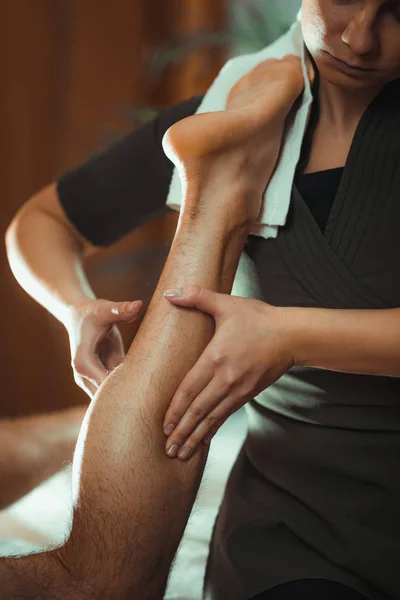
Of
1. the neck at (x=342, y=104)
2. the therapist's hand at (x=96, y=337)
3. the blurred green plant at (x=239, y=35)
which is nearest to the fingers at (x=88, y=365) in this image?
the therapist's hand at (x=96, y=337)

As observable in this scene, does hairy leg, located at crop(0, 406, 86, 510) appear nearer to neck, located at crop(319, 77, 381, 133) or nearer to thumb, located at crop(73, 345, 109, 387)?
thumb, located at crop(73, 345, 109, 387)

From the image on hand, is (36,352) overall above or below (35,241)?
below

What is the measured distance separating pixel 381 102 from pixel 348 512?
517 mm

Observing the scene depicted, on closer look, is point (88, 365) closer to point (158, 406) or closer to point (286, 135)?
point (158, 406)

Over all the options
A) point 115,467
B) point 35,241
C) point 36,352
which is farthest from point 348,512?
point 36,352

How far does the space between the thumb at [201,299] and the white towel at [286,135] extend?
153 millimetres

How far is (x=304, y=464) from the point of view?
914mm

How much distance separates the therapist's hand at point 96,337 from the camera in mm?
857

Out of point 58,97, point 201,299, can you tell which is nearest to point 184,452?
point 201,299

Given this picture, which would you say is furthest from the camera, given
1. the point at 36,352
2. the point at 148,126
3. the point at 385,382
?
the point at 36,352

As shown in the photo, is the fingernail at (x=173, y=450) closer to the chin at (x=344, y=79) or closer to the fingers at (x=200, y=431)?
the fingers at (x=200, y=431)

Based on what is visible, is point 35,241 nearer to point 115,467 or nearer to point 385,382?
point 115,467

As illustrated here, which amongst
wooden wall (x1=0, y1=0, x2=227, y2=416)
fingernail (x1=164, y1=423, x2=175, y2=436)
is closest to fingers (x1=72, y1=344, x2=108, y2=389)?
fingernail (x1=164, y1=423, x2=175, y2=436)

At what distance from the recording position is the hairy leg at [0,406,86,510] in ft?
3.56
